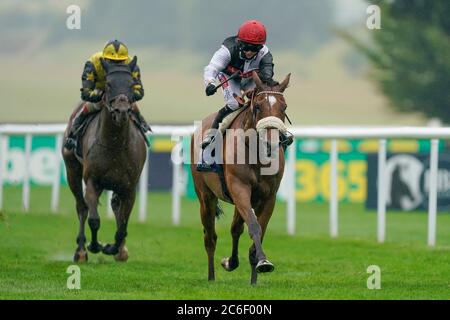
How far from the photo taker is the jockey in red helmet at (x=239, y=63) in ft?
29.5

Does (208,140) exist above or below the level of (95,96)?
below

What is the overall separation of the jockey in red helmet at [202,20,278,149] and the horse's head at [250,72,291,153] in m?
0.24

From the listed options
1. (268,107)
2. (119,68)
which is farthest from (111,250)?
(268,107)

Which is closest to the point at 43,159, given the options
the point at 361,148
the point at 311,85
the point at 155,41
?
the point at 361,148

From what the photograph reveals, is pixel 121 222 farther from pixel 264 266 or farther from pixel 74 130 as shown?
pixel 264 266

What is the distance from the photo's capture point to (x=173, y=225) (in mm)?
15805

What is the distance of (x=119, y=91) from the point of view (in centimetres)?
1030

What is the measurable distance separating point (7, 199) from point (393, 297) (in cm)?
1334

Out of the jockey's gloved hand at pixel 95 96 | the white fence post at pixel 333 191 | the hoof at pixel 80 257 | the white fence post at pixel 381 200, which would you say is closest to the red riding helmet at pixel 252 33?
the jockey's gloved hand at pixel 95 96

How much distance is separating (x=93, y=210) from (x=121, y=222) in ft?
1.34

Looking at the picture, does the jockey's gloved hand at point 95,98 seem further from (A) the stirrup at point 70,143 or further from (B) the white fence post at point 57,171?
(B) the white fence post at point 57,171

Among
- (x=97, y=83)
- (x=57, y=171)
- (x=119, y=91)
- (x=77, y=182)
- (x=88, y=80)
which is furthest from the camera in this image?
(x=57, y=171)

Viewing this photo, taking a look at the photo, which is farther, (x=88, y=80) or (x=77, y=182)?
(x=77, y=182)

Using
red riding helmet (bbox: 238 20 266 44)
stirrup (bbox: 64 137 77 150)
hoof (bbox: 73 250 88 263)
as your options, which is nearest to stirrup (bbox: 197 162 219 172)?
red riding helmet (bbox: 238 20 266 44)
